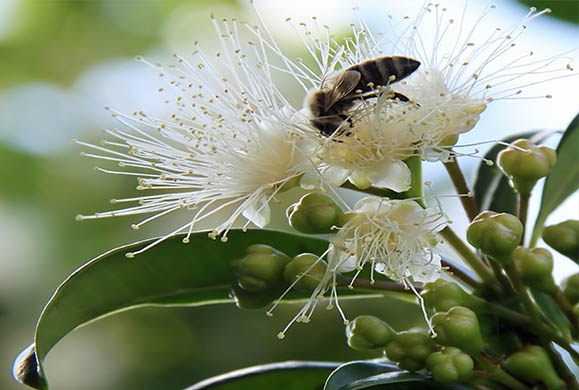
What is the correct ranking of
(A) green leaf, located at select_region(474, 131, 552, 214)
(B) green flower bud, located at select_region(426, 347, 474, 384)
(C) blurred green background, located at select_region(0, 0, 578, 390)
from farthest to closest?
(C) blurred green background, located at select_region(0, 0, 578, 390), (A) green leaf, located at select_region(474, 131, 552, 214), (B) green flower bud, located at select_region(426, 347, 474, 384)

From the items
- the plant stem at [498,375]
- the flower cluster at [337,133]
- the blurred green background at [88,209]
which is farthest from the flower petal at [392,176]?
the blurred green background at [88,209]

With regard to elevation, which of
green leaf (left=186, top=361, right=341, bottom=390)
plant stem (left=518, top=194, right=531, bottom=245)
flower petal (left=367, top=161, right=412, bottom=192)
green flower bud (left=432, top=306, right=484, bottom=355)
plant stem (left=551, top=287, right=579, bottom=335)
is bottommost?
plant stem (left=551, top=287, right=579, bottom=335)

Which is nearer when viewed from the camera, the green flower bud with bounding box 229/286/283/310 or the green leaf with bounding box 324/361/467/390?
the green leaf with bounding box 324/361/467/390

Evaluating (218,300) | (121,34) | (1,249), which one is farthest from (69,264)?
(218,300)

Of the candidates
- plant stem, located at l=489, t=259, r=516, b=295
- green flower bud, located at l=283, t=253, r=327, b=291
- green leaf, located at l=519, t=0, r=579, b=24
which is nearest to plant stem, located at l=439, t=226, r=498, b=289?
plant stem, located at l=489, t=259, r=516, b=295

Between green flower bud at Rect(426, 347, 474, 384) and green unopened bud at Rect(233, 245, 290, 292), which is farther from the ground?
green unopened bud at Rect(233, 245, 290, 292)

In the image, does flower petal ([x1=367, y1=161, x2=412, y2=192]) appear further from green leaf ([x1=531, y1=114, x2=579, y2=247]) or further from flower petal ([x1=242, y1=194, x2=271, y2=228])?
green leaf ([x1=531, y1=114, x2=579, y2=247])

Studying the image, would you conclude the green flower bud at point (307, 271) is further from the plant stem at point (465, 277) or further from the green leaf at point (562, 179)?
the green leaf at point (562, 179)
